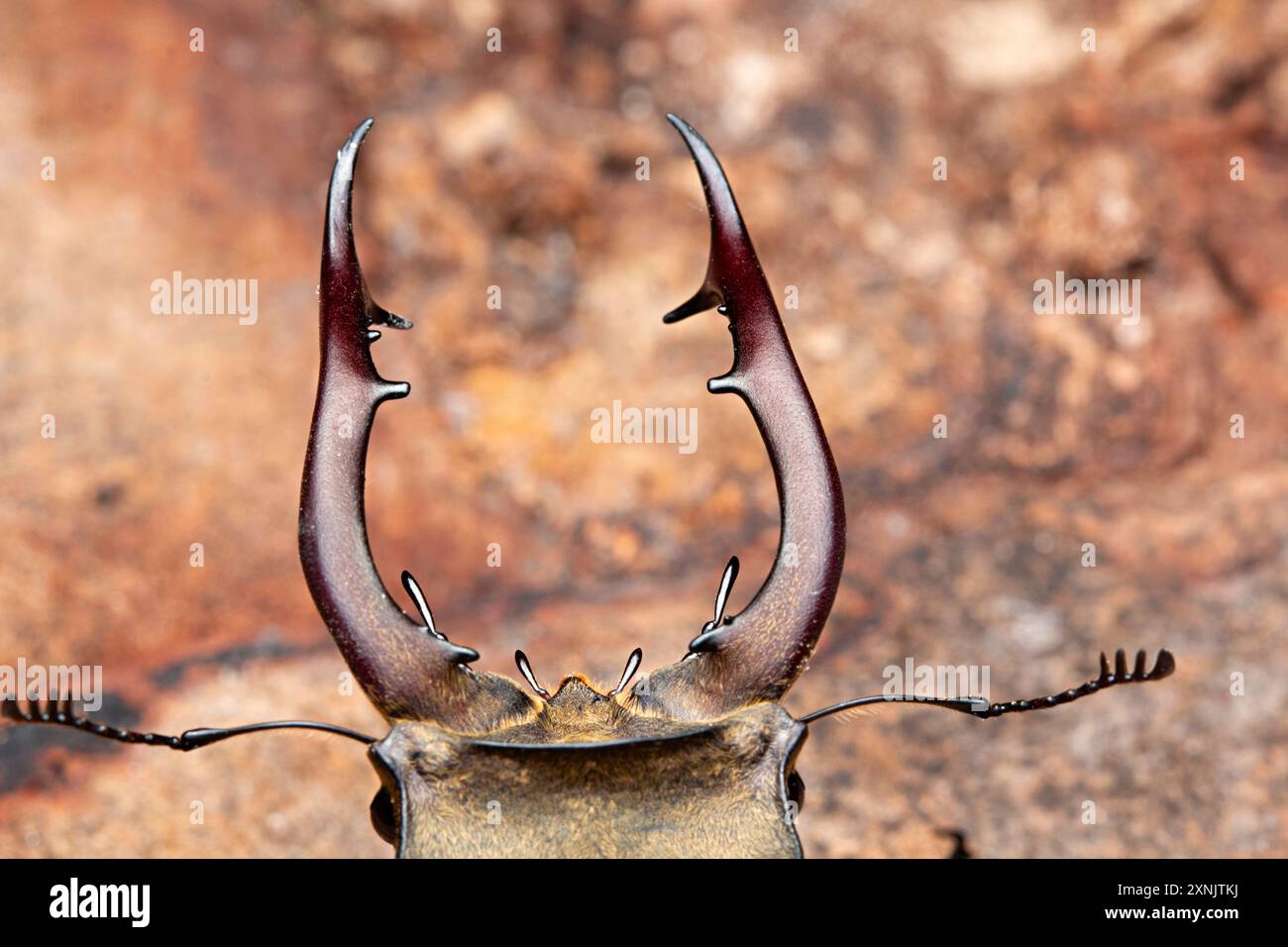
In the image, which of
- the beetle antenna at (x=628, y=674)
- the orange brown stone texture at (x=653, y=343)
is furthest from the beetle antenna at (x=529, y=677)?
the orange brown stone texture at (x=653, y=343)

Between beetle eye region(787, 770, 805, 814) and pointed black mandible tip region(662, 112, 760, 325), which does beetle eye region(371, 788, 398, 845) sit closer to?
beetle eye region(787, 770, 805, 814)

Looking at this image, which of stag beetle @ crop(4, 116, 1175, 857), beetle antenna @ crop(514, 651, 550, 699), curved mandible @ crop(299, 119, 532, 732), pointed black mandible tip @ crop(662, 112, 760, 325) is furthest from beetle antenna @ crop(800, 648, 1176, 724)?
pointed black mandible tip @ crop(662, 112, 760, 325)

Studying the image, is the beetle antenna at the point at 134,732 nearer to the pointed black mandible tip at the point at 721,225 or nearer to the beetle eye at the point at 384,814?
the beetle eye at the point at 384,814

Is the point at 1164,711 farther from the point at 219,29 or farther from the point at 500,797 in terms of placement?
the point at 219,29

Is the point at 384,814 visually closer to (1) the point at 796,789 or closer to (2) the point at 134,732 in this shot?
(2) the point at 134,732

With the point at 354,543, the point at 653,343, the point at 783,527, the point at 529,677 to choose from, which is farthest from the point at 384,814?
the point at 653,343
